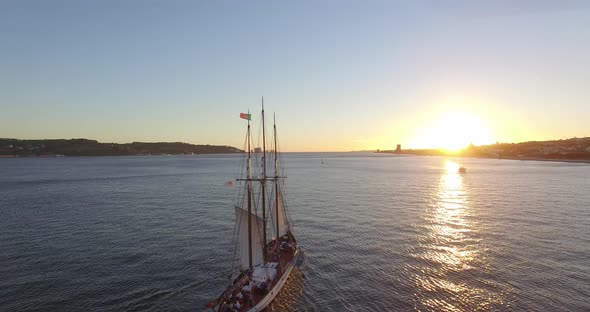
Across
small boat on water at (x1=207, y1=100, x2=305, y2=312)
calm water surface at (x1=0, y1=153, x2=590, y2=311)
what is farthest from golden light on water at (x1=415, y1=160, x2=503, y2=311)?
small boat on water at (x1=207, y1=100, x2=305, y2=312)

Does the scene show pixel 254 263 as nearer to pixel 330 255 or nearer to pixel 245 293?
pixel 245 293

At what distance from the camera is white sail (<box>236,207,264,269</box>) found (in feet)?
120

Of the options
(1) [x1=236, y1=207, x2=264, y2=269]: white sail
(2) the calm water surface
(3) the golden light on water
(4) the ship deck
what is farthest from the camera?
(1) [x1=236, y1=207, x2=264, y2=269]: white sail

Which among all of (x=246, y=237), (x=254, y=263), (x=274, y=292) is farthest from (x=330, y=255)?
(x=246, y=237)

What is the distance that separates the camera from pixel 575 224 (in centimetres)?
5931

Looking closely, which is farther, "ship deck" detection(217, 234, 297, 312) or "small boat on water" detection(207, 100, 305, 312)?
"small boat on water" detection(207, 100, 305, 312)

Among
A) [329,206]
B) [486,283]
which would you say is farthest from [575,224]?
[329,206]

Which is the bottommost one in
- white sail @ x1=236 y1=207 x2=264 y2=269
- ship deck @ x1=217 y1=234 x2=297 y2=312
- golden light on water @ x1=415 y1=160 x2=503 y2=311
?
golden light on water @ x1=415 y1=160 x2=503 y2=311

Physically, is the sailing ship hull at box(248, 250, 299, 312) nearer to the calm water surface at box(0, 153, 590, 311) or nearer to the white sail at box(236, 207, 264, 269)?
the calm water surface at box(0, 153, 590, 311)

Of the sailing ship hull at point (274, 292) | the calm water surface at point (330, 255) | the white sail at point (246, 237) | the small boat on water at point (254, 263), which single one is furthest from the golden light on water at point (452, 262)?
the white sail at point (246, 237)

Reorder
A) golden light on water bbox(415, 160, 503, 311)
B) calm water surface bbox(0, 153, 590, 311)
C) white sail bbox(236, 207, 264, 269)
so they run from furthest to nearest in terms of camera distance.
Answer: white sail bbox(236, 207, 264, 269) → calm water surface bbox(0, 153, 590, 311) → golden light on water bbox(415, 160, 503, 311)

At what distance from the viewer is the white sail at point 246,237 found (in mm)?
36500

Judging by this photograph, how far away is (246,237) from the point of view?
36.4m

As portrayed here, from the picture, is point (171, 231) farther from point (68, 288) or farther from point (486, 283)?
point (486, 283)
